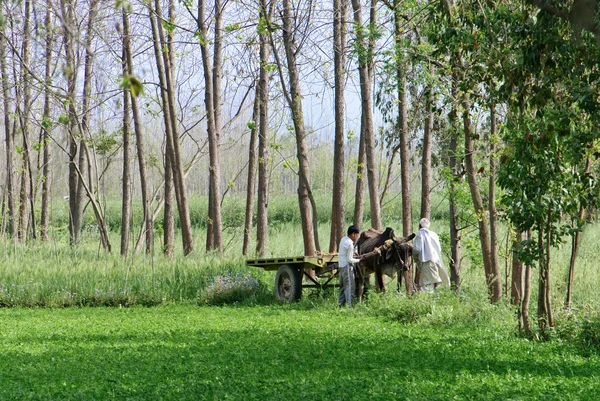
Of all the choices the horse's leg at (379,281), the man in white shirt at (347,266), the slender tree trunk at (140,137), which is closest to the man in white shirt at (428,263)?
the horse's leg at (379,281)

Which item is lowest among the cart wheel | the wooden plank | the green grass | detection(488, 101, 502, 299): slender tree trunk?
the green grass

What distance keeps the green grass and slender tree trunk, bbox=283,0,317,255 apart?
5064 mm

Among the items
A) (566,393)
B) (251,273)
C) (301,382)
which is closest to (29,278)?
(251,273)

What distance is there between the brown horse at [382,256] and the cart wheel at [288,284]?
50.3 inches

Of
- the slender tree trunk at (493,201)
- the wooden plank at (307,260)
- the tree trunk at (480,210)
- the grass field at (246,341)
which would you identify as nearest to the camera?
the grass field at (246,341)

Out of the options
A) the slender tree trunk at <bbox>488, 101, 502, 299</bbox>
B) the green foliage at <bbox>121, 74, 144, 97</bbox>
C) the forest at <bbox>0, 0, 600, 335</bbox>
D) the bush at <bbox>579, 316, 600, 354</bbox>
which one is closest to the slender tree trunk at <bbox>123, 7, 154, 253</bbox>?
the forest at <bbox>0, 0, 600, 335</bbox>

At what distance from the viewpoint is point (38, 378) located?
8.20m

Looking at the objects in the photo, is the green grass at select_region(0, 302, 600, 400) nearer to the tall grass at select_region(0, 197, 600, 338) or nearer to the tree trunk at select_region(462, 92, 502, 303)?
the tree trunk at select_region(462, 92, 502, 303)

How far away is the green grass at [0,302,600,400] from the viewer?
738 centimetres

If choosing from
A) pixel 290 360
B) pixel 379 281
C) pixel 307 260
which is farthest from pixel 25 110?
pixel 290 360

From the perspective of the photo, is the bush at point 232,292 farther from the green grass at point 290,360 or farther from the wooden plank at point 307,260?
the green grass at point 290,360

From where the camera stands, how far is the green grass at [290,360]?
24.2 feet

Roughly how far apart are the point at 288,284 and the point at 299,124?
382 cm

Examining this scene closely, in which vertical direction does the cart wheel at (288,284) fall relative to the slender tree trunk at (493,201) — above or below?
below
